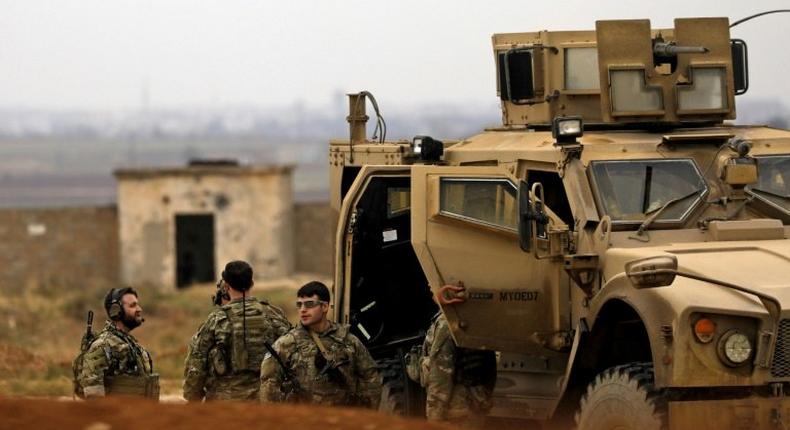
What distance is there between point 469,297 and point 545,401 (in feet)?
2.79

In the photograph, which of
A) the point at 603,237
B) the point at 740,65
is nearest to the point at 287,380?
the point at 603,237

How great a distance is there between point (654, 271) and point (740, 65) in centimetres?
410

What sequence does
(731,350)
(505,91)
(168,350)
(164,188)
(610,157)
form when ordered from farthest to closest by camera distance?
(164,188) → (168,350) → (505,91) → (610,157) → (731,350)

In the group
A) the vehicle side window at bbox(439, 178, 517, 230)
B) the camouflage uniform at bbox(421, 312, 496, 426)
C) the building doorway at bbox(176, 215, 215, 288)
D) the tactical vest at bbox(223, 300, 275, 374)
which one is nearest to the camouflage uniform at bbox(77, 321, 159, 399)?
the tactical vest at bbox(223, 300, 275, 374)

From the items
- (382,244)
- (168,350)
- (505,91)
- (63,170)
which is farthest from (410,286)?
(63,170)

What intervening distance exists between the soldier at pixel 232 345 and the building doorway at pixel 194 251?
96.1ft

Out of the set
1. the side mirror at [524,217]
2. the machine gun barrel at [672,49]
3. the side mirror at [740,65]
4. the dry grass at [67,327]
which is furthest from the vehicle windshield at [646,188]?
the dry grass at [67,327]

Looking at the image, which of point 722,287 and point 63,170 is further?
point 63,170

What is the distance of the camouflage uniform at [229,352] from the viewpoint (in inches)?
439

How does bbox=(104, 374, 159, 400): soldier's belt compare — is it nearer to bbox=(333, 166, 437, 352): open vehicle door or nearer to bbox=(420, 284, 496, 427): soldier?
bbox=(420, 284, 496, 427): soldier

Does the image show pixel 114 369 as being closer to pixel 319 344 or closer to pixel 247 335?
pixel 247 335

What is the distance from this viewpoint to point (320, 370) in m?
10.7

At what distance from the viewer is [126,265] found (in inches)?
1565

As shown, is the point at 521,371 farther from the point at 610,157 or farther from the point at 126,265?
the point at 126,265
